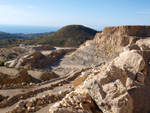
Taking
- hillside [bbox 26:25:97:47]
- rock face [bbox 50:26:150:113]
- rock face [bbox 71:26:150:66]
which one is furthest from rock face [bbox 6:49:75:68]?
hillside [bbox 26:25:97:47]

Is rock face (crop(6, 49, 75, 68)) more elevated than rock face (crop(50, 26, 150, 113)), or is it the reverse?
rock face (crop(50, 26, 150, 113))

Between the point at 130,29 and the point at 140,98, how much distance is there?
27245mm

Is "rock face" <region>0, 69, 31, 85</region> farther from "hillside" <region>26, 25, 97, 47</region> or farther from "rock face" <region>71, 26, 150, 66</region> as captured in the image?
"hillside" <region>26, 25, 97, 47</region>

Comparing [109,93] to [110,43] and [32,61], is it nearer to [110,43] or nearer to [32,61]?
[32,61]

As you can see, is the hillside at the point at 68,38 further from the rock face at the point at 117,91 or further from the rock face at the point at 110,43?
the rock face at the point at 117,91

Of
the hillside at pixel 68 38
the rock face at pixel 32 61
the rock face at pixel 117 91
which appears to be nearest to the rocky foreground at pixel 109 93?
the rock face at pixel 117 91

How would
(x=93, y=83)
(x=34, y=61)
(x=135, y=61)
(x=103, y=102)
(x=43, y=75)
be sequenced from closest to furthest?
(x=103, y=102)
(x=93, y=83)
(x=135, y=61)
(x=43, y=75)
(x=34, y=61)

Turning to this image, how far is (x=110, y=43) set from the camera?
1160 inches

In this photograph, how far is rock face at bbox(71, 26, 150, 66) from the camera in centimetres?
2753

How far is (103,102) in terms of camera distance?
3.38 meters

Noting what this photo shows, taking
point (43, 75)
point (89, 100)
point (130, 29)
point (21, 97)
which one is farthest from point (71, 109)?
point (130, 29)

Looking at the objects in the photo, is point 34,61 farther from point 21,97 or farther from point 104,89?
point 104,89

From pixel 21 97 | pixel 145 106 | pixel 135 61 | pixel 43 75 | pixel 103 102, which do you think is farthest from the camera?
pixel 43 75

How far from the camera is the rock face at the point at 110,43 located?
90.3 ft
